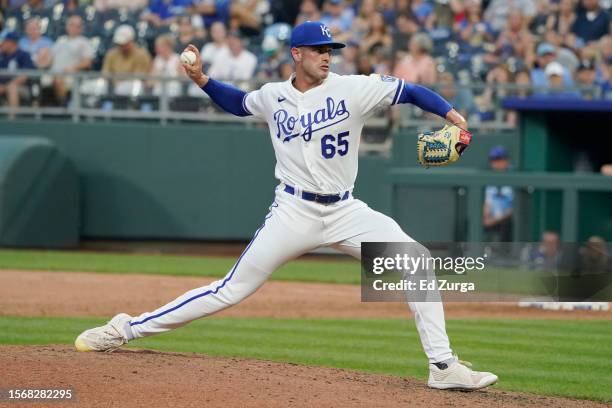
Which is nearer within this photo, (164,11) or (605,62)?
(605,62)

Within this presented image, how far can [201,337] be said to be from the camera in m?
9.02

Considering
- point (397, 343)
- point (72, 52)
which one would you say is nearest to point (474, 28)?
point (72, 52)

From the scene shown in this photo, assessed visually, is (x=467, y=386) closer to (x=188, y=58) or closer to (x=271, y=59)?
(x=188, y=58)

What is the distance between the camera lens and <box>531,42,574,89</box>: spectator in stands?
14852 mm

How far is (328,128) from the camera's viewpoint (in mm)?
6352

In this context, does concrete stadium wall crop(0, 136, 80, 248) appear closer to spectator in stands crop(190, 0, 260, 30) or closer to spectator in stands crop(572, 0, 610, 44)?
spectator in stands crop(190, 0, 260, 30)

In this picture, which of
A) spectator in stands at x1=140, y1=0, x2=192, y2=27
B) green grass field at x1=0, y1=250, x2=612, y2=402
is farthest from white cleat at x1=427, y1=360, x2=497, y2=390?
spectator in stands at x1=140, y1=0, x2=192, y2=27

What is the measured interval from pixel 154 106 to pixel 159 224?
67.9 inches

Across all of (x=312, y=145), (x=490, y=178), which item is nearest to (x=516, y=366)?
(x=312, y=145)

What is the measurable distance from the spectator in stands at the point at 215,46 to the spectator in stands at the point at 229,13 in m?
0.97

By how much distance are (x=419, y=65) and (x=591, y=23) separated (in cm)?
250

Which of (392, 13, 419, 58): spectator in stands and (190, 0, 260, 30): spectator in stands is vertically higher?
(190, 0, 260, 30): spectator in stands

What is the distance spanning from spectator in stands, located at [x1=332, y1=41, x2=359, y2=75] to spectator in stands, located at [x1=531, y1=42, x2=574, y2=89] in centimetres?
235

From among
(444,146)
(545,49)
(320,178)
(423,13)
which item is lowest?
(320,178)
